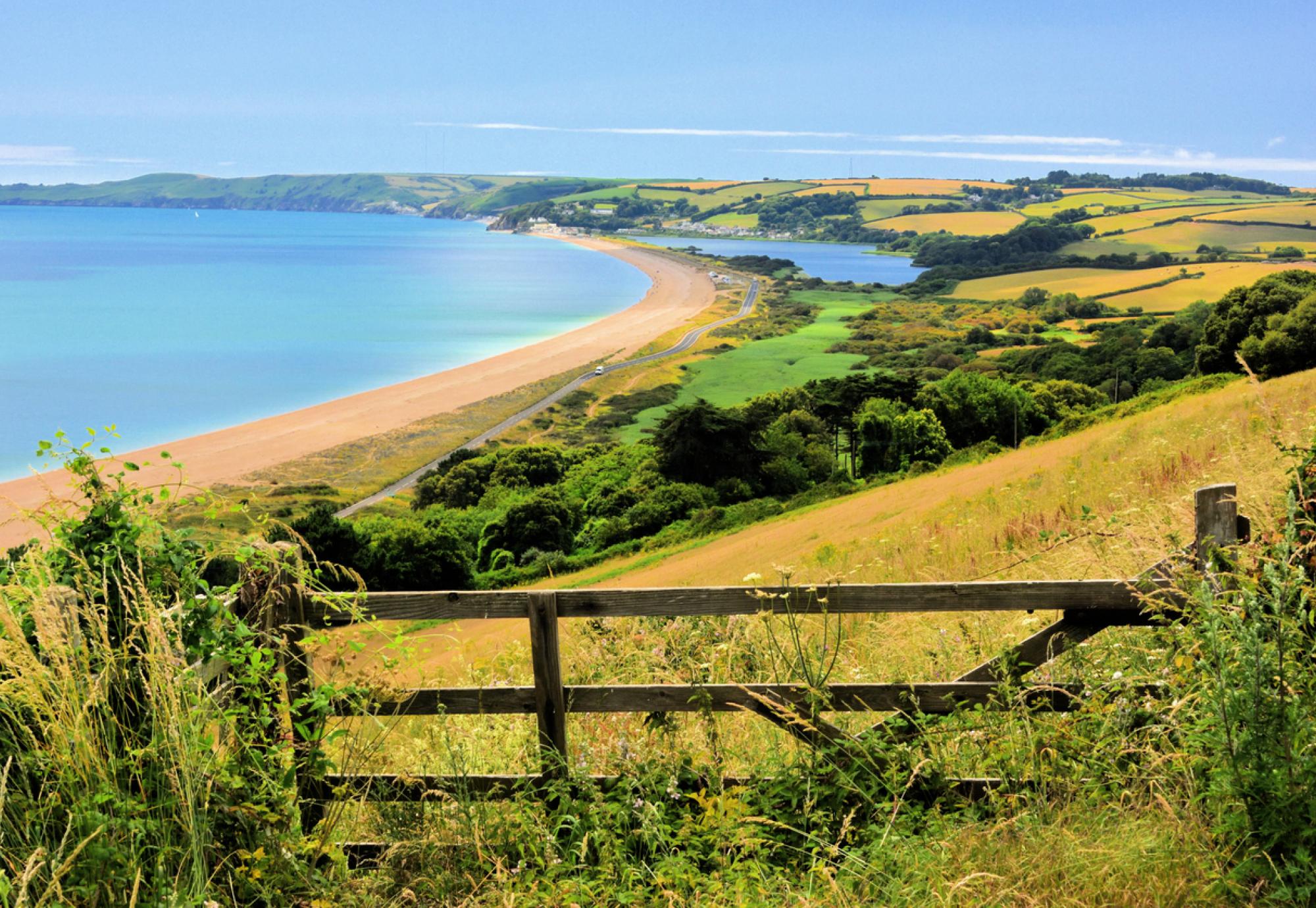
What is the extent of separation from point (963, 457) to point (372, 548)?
66.9 feet

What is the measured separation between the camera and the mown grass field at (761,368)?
68.0m

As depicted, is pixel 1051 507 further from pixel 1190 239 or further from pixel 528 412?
pixel 1190 239

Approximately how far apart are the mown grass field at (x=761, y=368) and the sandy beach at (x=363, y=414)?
28.5 ft

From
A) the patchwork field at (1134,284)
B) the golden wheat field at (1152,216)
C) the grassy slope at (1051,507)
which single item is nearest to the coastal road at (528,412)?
the grassy slope at (1051,507)

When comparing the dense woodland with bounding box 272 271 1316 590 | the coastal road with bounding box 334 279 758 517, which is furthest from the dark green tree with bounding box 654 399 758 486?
the coastal road with bounding box 334 279 758 517

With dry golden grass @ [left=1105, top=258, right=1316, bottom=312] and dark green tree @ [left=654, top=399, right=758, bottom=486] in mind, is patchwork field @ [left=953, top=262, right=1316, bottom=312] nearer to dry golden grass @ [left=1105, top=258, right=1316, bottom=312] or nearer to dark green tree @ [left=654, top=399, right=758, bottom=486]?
dry golden grass @ [left=1105, top=258, right=1316, bottom=312]

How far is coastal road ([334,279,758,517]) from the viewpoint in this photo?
4519cm

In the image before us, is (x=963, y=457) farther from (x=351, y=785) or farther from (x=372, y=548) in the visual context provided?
(x=351, y=785)

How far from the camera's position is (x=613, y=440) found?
58.0 metres

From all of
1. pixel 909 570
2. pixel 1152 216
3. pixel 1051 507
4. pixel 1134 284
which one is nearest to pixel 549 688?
pixel 909 570

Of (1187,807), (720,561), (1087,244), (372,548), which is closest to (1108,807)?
(1187,807)

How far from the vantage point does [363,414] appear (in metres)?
57.9

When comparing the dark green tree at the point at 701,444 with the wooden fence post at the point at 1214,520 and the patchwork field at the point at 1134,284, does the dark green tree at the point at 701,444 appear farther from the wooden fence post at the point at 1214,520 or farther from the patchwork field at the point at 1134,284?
the patchwork field at the point at 1134,284

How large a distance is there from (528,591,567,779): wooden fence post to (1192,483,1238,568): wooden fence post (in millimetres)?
2384
